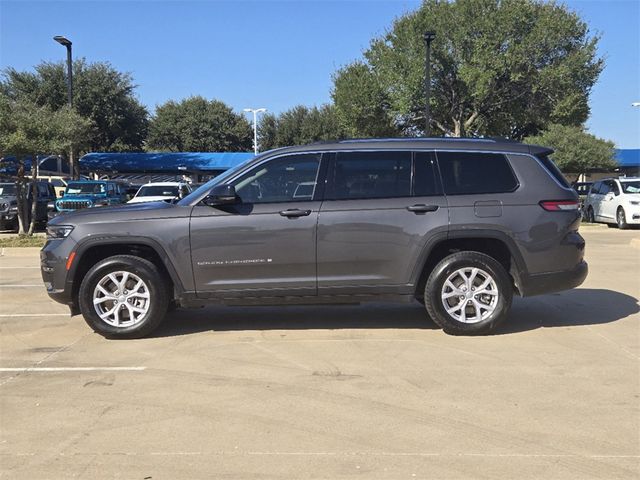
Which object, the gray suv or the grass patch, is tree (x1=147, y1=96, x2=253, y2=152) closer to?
the grass patch

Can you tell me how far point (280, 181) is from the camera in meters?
6.15

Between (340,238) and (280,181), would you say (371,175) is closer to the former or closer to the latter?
(340,238)

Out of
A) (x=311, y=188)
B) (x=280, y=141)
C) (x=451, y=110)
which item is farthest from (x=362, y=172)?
(x=280, y=141)

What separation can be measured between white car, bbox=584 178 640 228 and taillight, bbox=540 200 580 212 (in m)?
15.1

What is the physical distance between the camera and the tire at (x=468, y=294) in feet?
20.1

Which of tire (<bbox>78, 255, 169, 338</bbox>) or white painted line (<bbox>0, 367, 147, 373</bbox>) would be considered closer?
white painted line (<bbox>0, 367, 147, 373</bbox>)

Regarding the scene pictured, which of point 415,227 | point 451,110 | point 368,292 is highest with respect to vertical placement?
point 451,110

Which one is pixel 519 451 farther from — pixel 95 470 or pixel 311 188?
pixel 311 188

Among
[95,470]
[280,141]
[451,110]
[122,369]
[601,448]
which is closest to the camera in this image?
[95,470]

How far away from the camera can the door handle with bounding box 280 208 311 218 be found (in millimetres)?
5992

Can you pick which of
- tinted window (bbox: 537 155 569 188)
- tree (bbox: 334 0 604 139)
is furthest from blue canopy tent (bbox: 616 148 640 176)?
tinted window (bbox: 537 155 569 188)

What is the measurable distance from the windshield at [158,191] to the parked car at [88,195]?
104cm

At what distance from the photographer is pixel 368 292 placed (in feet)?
20.1

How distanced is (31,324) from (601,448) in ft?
20.1
